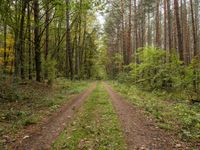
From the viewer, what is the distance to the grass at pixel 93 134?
520 centimetres

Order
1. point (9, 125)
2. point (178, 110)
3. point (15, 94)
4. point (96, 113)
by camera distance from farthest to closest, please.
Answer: point (15, 94) → point (178, 110) → point (96, 113) → point (9, 125)

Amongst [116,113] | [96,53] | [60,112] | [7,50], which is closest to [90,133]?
[116,113]

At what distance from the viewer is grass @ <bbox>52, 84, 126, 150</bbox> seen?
520 cm

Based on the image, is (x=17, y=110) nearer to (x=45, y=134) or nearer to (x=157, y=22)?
(x=45, y=134)

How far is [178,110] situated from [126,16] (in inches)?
893

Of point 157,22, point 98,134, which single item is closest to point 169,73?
point 98,134

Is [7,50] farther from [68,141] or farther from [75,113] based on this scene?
[68,141]

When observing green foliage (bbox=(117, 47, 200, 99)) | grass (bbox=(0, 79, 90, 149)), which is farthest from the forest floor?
green foliage (bbox=(117, 47, 200, 99))

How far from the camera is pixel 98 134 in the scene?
19.8 feet

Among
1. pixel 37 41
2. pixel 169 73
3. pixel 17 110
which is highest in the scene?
pixel 37 41

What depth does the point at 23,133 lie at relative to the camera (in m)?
6.29

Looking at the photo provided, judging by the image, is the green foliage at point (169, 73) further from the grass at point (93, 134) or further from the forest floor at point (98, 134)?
the grass at point (93, 134)

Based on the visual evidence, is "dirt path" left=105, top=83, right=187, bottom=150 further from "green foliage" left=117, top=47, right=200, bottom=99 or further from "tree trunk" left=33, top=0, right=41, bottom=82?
"tree trunk" left=33, top=0, right=41, bottom=82

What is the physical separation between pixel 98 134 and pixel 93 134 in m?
0.14
